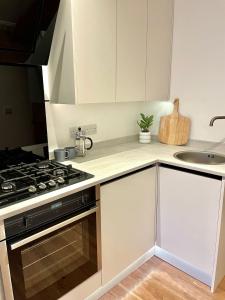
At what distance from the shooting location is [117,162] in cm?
167

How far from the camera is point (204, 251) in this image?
5.39ft

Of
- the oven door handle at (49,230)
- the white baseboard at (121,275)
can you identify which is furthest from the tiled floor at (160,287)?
the oven door handle at (49,230)

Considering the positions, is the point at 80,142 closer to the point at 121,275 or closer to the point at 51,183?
the point at 51,183

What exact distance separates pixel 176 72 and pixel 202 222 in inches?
52.3

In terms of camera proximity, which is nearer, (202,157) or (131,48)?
(131,48)

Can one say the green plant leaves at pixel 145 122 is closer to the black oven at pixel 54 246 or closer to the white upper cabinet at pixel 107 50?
the white upper cabinet at pixel 107 50

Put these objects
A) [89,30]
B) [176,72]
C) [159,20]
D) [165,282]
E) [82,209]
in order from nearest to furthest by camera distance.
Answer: [82,209] < [89,30] < [165,282] < [159,20] < [176,72]

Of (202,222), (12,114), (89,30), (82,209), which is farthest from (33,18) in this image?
(202,222)

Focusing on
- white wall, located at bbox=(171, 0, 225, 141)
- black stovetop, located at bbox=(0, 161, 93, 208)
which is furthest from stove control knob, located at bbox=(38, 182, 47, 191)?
white wall, located at bbox=(171, 0, 225, 141)

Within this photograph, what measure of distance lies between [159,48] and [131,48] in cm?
38

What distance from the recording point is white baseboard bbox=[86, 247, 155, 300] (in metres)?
1.55

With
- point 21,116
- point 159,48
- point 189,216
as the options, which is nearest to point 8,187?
point 21,116

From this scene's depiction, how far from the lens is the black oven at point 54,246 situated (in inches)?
42.5

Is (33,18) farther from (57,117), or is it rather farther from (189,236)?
(189,236)
